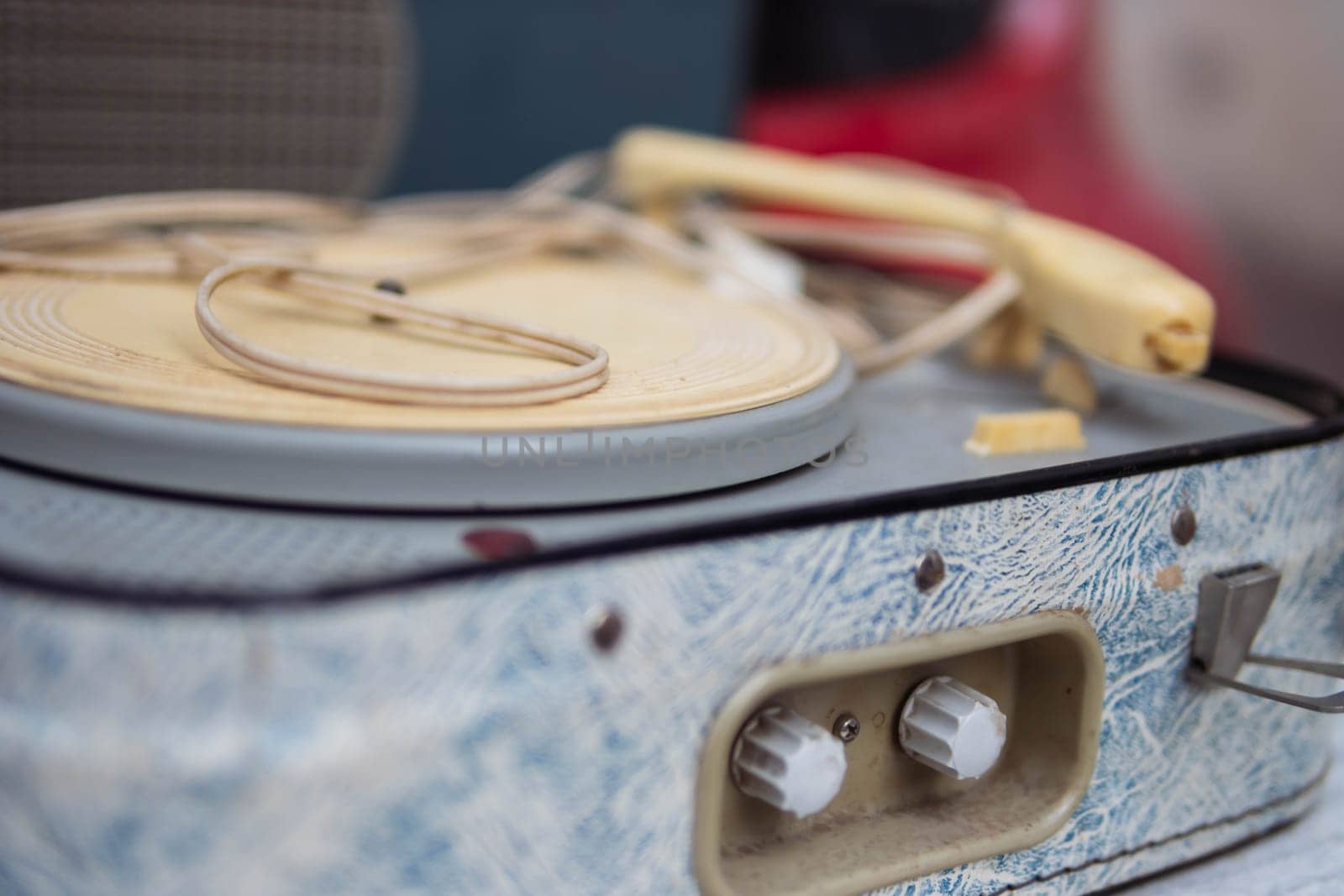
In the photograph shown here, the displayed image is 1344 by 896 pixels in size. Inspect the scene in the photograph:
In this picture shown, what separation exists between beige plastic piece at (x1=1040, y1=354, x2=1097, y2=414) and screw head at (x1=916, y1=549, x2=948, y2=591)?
186 mm

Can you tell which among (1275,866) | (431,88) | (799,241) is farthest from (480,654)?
(431,88)

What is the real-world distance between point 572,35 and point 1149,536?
2.18ft

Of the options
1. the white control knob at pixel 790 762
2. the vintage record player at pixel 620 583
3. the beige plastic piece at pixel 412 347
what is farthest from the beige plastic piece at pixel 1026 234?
the white control knob at pixel 790 762

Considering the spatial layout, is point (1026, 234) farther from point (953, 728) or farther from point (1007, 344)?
point (953, 728)

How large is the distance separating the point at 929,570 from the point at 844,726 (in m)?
0.07

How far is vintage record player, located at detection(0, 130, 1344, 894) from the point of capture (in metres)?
0.32

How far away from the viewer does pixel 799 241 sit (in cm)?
82

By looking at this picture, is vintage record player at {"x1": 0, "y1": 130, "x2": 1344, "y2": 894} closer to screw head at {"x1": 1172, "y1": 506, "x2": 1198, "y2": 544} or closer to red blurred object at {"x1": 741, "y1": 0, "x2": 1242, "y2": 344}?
screw head at {"x1": 1172, "y1": 506, "x2": 1198, "y2": 544}

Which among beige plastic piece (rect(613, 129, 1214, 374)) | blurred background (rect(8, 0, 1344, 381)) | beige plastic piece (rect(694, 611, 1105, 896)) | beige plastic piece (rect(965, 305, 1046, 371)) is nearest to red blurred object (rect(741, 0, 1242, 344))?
blurred background (rect(8, 0, 1344, 381))

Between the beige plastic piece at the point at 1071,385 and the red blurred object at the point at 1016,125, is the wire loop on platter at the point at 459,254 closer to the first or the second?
the beige plastic piece at the point at 1071,385

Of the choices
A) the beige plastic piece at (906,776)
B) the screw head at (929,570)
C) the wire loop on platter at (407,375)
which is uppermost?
the wire loop on platter at (407,375)

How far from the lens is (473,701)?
0.34 metres

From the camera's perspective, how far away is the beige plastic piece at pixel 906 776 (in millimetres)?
410

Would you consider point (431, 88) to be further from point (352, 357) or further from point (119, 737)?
point (119, 737)
